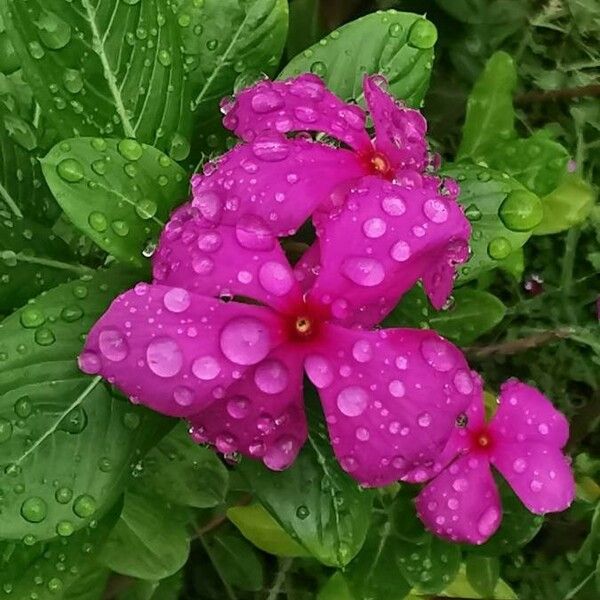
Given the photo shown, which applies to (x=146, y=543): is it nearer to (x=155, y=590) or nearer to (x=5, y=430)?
(x=155, y=590)

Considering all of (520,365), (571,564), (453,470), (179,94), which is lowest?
(571,564)

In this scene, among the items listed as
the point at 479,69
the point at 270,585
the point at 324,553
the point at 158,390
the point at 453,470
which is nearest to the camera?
the point at 158,390

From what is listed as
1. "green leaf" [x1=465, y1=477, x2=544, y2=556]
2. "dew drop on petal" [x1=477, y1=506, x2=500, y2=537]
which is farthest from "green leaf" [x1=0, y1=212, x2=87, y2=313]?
"green leaf" [x1=465, y1=477, x2=544, y2=556]

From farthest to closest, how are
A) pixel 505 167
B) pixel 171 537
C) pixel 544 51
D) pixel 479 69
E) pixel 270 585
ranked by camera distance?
pixel 544 51
pixel 479 69
pixel 270 585
pixel 505 167
pixel 171 537

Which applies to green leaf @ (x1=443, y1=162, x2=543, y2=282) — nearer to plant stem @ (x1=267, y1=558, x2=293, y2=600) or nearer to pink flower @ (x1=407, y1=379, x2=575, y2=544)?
pink flower @ (x1=407, y1=379, x2=575, y2=544)

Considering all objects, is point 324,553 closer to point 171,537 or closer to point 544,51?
point 171,537

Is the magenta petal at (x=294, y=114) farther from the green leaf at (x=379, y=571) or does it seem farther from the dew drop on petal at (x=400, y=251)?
the green leaf at (x=379, y=571)

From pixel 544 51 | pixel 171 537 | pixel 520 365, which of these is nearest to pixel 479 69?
pixel 544 51

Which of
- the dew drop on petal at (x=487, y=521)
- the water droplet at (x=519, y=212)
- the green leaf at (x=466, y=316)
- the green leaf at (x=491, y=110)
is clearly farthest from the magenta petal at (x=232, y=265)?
the green leaf at (x=491, y=110)
